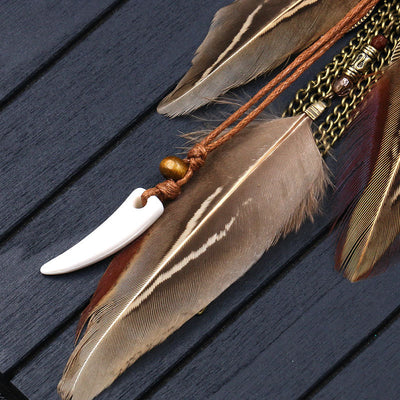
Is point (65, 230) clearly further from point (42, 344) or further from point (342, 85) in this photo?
point (342, 85)

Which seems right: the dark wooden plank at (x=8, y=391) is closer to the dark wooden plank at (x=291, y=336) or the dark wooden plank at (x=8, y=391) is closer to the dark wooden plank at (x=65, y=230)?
the dark wooden plank at (x=65, y=230)

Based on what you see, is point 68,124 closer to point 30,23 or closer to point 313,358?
point 30,23

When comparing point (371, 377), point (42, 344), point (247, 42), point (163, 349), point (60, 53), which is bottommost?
point (371, 377)

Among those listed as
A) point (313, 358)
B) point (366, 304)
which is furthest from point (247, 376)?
point (366, 304)

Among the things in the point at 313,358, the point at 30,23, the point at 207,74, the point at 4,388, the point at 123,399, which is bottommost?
the point at 313,358

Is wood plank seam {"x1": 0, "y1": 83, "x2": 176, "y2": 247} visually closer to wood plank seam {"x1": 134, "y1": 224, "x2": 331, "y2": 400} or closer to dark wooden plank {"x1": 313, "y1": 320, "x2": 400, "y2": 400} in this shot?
wood plank seam {"x1": 134, "y1": 224, "x2": 331, "y2": 400}

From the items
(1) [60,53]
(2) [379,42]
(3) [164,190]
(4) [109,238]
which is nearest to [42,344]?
(4) [109,238]
